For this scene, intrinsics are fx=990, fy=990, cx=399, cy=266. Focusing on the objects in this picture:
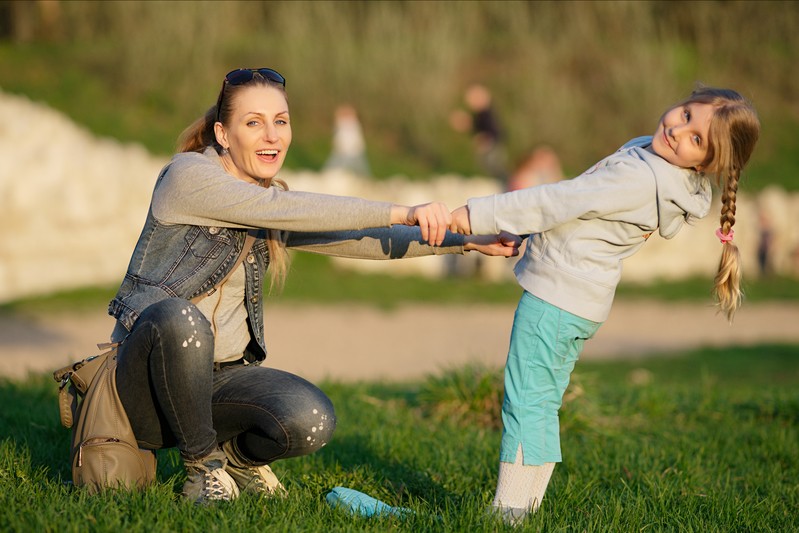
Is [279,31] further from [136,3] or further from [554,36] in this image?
[554,36]

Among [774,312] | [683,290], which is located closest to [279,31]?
[683,290]

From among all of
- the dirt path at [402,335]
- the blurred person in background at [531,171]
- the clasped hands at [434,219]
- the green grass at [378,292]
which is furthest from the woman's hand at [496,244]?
the blurred person in background at [531,171]

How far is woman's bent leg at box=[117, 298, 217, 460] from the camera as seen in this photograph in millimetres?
3227

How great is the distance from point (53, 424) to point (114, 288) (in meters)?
7.64

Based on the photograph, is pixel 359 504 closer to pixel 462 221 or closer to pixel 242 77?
pixel 462 221

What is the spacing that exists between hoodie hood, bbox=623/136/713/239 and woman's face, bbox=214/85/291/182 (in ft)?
4.21

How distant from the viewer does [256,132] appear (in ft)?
11.8

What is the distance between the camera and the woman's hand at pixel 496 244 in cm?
377

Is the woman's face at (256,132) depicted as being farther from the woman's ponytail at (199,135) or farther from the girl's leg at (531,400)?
the girl's leg at (531,400)

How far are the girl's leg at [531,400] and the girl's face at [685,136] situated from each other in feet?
2.05

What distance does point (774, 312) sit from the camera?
12.8m

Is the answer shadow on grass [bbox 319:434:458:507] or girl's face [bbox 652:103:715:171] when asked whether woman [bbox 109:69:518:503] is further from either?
girl's face [bbox 652:103:715:171]

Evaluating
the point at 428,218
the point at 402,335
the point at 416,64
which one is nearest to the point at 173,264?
the point at 428,218

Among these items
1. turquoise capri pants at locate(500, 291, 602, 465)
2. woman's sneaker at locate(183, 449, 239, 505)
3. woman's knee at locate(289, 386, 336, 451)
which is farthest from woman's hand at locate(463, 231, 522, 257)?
woman's sneaker at locate(183, 449, 239, 505)
